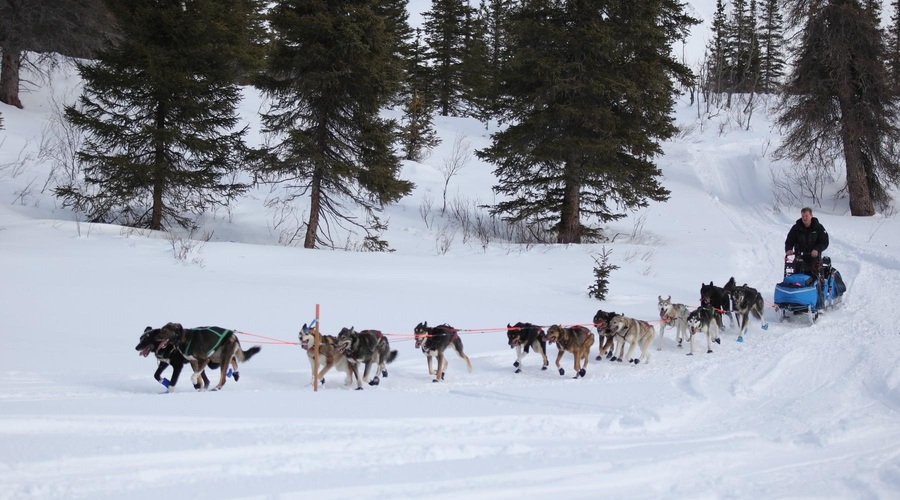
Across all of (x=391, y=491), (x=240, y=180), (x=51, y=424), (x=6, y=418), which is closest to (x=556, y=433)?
(x=391, y=491)

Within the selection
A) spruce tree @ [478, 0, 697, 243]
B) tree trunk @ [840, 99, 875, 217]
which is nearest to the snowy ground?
spruce tree @ [478, 0, 697, 243]

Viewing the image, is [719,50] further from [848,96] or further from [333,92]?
[333,92]

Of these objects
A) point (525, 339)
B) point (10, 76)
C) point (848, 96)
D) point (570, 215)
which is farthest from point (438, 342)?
point (10, 76)

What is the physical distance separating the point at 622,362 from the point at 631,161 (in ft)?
32.2

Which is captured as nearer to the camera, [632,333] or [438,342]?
[438,342]

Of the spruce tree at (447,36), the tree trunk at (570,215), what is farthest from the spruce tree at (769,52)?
the tree trunk at (570,215)

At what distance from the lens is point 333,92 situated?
15469 mm

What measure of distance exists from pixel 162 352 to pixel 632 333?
5993 millimetres

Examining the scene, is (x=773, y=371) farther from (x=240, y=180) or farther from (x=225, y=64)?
(x=240, y=180)

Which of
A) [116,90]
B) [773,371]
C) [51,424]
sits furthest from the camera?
[116,90]

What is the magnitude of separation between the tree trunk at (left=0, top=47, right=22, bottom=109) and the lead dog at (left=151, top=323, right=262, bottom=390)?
21658 millimetres

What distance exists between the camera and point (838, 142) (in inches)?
846

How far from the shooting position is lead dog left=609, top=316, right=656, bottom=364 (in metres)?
8.34

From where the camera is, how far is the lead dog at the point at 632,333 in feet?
27.4
